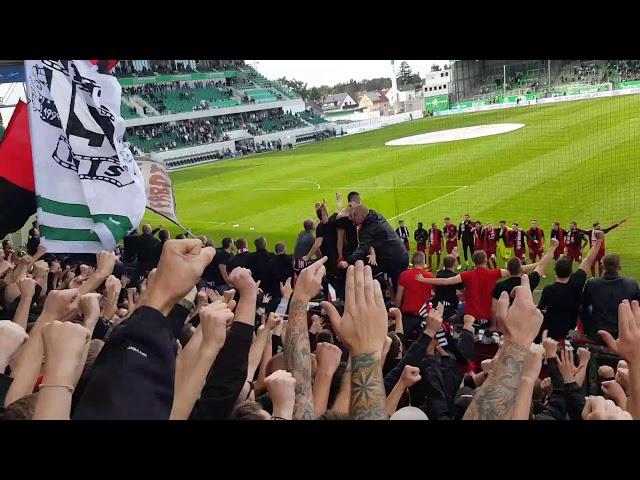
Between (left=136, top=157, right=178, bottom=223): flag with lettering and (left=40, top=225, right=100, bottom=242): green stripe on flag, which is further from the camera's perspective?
(left=136, top=157, right=178, bottom=223): flag with lettering

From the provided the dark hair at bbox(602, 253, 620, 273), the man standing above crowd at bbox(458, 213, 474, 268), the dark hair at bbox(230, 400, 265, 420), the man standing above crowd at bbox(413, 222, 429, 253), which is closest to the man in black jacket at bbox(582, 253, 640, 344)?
the dark hair at bbox(602, 253, 620, 273)

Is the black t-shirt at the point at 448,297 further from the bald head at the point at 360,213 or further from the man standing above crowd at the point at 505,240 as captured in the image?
the man standing above crowd at the point at 505,240

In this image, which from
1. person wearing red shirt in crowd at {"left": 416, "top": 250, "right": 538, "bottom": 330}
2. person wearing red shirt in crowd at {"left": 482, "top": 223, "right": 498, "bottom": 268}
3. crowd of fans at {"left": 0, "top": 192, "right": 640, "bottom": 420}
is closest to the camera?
crowd of fans at {"left": 0, "top": 192, "right": 640, "bottom": 420}

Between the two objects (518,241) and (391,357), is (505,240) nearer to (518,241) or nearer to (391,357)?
(518,241)

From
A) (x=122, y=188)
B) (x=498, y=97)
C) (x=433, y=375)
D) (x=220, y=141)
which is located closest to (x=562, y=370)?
(x=433, y=375)

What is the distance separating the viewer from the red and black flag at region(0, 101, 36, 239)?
6320mm

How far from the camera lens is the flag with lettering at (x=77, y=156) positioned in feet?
18.9

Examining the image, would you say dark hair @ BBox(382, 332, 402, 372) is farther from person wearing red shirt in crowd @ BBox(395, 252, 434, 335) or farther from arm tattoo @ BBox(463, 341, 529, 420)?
person wearing red shirt in crowd @ BBox(395, 252, 434, 335)

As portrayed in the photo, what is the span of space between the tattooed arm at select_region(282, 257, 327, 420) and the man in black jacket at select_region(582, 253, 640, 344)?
9.93 feet

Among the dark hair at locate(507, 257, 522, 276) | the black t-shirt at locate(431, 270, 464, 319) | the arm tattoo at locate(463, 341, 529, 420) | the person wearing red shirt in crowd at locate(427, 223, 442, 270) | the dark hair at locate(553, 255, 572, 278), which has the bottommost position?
the person wearing red shirt in crowd at locate(427, 223, 442, 270)

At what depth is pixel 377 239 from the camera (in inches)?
256

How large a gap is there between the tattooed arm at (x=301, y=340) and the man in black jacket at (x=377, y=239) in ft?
12.5
